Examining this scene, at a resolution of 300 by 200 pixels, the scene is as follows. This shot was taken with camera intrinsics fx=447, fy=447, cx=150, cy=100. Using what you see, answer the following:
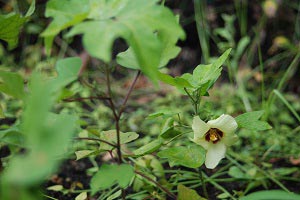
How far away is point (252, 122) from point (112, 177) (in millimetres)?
370

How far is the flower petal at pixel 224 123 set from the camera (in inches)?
41.0

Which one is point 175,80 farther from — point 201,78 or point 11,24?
point 11,24

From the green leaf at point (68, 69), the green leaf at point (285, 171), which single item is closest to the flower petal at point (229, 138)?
the green leaf at point (68, 69)

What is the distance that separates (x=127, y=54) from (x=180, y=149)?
0.25m

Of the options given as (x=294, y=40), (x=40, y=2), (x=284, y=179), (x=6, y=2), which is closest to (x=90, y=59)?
(x=40, y=2)

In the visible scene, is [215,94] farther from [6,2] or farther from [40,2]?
[6,2]

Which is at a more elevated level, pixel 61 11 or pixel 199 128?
pixel 61 11

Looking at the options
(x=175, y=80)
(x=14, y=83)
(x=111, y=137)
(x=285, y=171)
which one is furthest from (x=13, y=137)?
(x=285, y=171)

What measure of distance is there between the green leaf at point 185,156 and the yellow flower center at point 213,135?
0.16 feet

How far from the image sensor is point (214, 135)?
1091 mm

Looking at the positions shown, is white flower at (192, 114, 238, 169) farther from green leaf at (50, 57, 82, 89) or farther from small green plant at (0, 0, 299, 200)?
green leaf at (50, 57, 82, 89)

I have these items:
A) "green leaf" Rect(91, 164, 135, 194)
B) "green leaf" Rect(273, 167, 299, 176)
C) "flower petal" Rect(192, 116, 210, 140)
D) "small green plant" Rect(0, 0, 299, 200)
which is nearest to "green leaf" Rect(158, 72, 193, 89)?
"small green plant" Rect(0, 0, 299, 200)

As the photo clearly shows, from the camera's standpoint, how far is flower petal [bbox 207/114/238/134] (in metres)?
1.04

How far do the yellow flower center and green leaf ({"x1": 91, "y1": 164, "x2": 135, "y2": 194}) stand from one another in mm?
286
